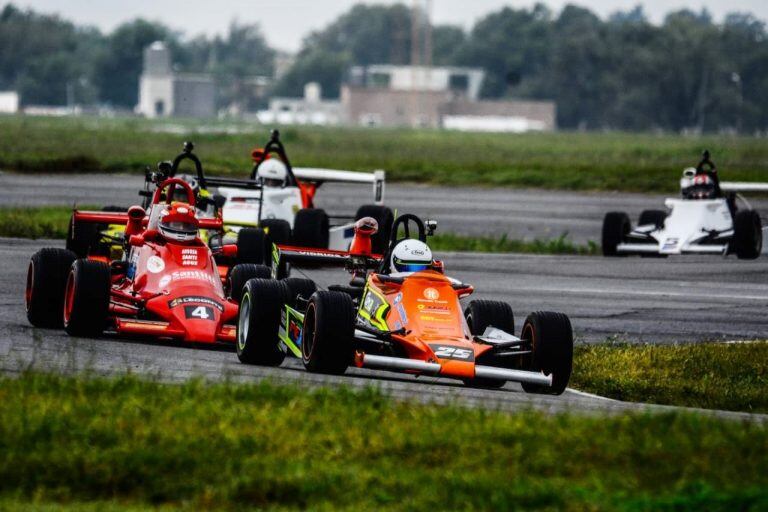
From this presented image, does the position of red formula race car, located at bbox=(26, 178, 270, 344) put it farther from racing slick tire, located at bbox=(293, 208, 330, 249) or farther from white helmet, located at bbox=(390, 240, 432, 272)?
racing slick tire, located at bbox=(293, 208, 330, 249)

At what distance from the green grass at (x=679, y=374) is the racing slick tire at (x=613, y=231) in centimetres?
1210

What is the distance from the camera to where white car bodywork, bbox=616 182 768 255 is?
91.1 feet

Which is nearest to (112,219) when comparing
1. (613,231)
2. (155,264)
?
(155,264)

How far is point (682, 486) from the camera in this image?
8.21 metres

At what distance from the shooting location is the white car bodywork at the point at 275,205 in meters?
24.4

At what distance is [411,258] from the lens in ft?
45.7

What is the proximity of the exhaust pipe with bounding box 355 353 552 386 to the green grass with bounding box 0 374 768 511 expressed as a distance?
1.56m

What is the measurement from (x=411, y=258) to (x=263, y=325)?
1472 millimetres

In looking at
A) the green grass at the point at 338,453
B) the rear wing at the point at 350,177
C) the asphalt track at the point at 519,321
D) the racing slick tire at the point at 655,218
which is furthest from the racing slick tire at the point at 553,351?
the racing slick tire at the point at 655,218

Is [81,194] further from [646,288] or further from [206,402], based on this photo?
[206,402]

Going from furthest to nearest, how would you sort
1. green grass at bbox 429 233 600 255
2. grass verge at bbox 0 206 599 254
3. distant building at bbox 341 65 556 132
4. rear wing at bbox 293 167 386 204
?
distant building at bbox 341 65 556 132 → green grass at bbox 429 233 600 255 → grass verge at bbox 0 206 599 254 → rear wing at bbox 293 167 386 204

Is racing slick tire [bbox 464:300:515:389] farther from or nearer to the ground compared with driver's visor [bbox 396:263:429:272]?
nearer to the ground

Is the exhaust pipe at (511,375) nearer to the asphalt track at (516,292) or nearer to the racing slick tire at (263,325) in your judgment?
the asphalt track at (516,292)

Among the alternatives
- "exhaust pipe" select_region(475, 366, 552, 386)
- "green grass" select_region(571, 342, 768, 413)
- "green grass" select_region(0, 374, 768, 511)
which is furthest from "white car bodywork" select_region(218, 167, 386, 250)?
"green grass" select_region(0, 374, 768, 511)
